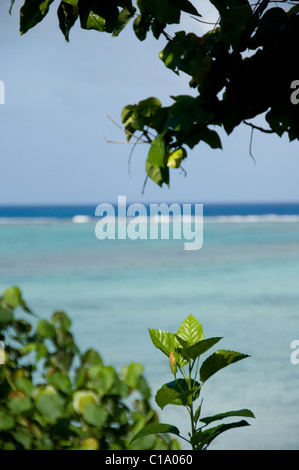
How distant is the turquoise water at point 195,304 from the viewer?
4.39m

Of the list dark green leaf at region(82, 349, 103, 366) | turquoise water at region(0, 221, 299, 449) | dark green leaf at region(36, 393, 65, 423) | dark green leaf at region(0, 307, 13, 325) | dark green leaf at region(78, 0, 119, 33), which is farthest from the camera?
turquoise water at region(0, 221, 299, 449)

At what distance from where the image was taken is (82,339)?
6.32m

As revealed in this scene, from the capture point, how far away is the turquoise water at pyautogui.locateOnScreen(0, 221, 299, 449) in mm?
4395

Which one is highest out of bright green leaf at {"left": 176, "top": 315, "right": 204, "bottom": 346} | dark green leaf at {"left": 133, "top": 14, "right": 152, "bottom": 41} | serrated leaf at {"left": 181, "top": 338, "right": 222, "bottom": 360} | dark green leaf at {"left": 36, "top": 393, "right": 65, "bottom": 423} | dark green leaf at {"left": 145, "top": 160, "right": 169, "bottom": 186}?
dark green leaf at {"left": 133, "top": 14, "right": 152, "bottom": 41}

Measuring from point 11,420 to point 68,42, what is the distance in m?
1.36

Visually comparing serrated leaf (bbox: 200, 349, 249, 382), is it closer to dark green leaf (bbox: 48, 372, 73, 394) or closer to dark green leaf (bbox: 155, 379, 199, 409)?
dark green leaf (bbox: 155, 379, 199, 409)

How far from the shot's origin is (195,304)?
841 cm

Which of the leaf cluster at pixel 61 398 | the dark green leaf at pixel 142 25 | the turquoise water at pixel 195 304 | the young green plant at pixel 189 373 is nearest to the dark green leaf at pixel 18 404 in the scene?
the leaf cluster at pixel 61 398

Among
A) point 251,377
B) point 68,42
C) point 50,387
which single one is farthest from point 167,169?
point 251,377

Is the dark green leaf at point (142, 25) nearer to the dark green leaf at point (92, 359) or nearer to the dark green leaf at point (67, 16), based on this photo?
the dark green leaf at point (67, 16)

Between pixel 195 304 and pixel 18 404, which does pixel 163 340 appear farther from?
pixel 195 304

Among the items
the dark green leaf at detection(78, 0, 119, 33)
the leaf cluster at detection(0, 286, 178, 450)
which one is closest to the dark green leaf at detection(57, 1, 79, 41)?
the dark green leaf at detection(78, 0, 119, 33)

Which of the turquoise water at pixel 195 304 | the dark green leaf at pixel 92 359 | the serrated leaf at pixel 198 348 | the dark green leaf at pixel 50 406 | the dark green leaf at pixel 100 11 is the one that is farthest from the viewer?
the turquoise water at pixel 195 304

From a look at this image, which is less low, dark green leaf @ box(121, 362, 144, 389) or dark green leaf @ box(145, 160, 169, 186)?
dark green leaf @ box(145, 160, 169, 186)
